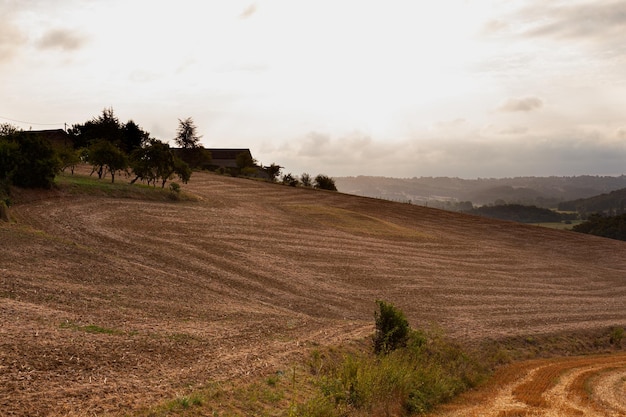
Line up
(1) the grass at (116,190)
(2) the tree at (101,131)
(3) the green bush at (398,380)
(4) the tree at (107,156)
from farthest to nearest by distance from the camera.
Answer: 1. (2) the tree at (101,131)
2. (4) the tree at (107,156)
3. (1) the grass at (116,190)
4. (3) the green bush at (398,380)

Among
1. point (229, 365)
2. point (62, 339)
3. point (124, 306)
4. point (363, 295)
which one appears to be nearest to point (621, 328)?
point (363, 295)

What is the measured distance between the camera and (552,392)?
18594 millimetres

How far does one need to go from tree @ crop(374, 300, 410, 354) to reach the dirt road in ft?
9.30

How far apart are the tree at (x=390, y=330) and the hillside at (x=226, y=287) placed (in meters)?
1.12

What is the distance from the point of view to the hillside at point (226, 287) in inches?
505

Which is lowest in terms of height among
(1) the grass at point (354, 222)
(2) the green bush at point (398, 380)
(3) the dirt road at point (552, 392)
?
(3) the dirt road at point (552, 392)

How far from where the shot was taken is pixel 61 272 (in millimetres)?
20859

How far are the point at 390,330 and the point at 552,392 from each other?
6.02 meters

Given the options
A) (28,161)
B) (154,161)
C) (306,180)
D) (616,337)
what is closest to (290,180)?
(306,180)

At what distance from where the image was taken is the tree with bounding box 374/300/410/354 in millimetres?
18906

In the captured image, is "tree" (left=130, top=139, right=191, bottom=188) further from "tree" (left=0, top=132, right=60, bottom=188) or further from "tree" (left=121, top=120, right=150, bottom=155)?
"tree" (left=121, top=120, right=150, bottom=155)

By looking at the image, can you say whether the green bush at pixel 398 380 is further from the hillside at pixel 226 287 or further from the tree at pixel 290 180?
the tree at pixel 290 180

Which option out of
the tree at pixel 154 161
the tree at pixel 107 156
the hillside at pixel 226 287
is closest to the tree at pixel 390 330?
the hillside at pixel 226 287

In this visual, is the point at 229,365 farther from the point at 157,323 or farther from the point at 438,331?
the point at 438,331
